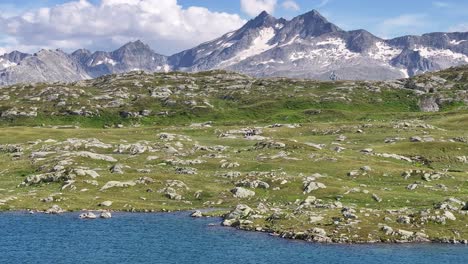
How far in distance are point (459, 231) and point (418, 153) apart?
61.7 metres

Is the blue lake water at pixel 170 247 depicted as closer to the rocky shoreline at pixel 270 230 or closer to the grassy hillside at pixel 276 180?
the rocky shoreline at pixel 270 230

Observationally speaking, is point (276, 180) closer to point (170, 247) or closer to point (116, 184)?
point (116, 184)

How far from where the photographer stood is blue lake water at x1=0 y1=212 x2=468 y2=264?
6488 centimetres

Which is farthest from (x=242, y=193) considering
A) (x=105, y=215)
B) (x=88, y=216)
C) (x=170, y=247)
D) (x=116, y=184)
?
(x=170, y=247)

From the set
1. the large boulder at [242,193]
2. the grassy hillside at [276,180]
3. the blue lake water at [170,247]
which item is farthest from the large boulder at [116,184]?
the large boulder at [242,193]

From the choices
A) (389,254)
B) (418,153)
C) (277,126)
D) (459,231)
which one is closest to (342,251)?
(389,254)

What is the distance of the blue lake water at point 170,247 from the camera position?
64875 millimetres

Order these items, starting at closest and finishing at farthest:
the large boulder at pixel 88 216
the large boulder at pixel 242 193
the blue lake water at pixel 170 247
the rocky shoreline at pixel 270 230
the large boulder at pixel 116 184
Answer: the blue lake water at pixel 170 247 → the rocky shoreline at pixel 270 230 → the large boulder at pixel 88 216 → the large boulder at pixel 242 193 → the large boulder at pixel 116 184

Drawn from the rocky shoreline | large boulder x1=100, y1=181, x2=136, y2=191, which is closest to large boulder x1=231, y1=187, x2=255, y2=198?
the rocky shoreline

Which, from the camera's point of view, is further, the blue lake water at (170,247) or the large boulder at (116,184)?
the large boulder at (116,184)

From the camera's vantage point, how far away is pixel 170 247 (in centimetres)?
7094

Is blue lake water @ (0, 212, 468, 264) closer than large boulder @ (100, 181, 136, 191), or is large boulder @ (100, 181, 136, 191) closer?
blue lake water @ (0, 212, 468, 264)

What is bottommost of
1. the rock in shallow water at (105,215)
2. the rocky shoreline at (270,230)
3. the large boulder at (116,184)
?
the rocky shoreline at (270,230)

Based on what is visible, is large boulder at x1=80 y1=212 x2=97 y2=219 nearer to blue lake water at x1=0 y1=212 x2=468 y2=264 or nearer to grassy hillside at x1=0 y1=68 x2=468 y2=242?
blue lake water at x1=0 y1=212 x2=468 y2=264
